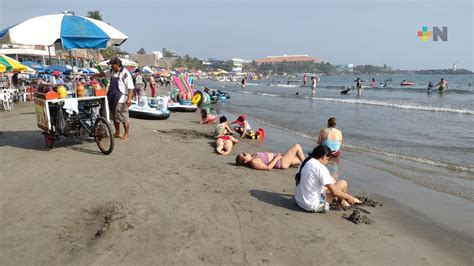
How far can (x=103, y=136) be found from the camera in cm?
682

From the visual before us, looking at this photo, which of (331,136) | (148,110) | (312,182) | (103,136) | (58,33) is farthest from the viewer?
(148,110)

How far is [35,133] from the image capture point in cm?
898

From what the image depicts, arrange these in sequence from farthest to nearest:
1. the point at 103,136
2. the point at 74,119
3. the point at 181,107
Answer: the point at 181,107 → the point at 74,119 → the point at 103,136

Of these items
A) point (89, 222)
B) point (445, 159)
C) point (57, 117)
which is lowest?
point (445, 159)

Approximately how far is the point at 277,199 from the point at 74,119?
4.43m

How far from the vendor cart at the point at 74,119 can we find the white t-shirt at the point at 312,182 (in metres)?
3.85

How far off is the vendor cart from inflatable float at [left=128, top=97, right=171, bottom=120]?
17.4 feet

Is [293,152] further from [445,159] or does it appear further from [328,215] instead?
[445,159]

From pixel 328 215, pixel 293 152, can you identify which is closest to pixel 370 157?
pixel 293 152

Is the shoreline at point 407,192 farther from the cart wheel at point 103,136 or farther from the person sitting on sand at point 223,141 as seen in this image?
the cart wheel at point 103,136

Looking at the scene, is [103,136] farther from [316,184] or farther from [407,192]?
[407,192]

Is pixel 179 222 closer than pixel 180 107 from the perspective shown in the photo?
Yes

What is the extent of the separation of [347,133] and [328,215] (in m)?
8.20

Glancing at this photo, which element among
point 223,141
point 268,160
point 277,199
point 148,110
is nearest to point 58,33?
point 223,141
